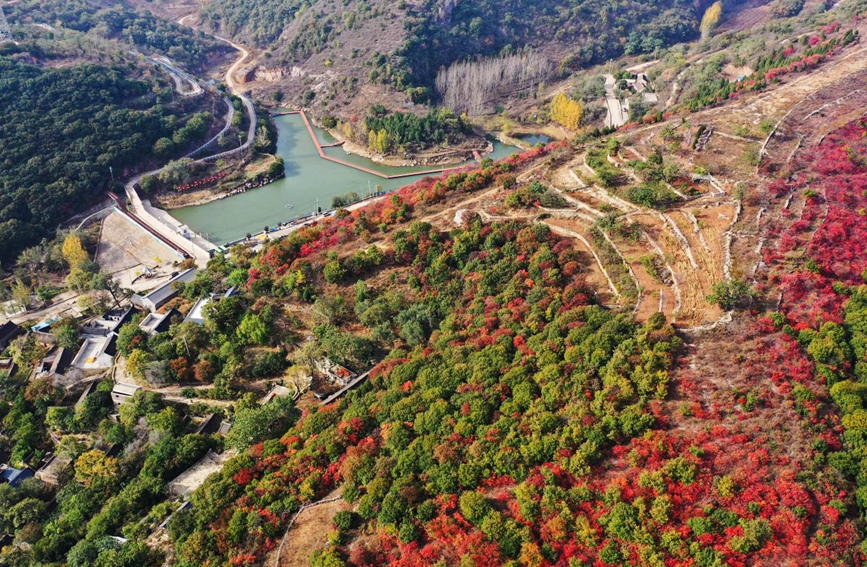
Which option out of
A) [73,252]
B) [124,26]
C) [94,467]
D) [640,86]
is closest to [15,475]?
[94,467]

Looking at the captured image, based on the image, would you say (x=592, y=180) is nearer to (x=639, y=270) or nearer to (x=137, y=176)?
(x=639, y=270)

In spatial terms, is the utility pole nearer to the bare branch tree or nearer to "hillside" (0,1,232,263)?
"hillside" (0,1,232,263)

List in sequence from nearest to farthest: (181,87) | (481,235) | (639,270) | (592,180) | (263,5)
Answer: (639,270), (481,235), (592,180), (181,87), (263,5)

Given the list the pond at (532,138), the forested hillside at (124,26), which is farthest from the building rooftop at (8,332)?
the forested hillside at (124,26)

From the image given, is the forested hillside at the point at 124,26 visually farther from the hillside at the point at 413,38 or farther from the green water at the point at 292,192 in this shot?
the green water at the point at 292,192

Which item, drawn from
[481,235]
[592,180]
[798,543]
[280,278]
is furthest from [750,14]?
[798,543]

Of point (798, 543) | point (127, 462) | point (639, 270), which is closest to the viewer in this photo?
point (798, 543)
